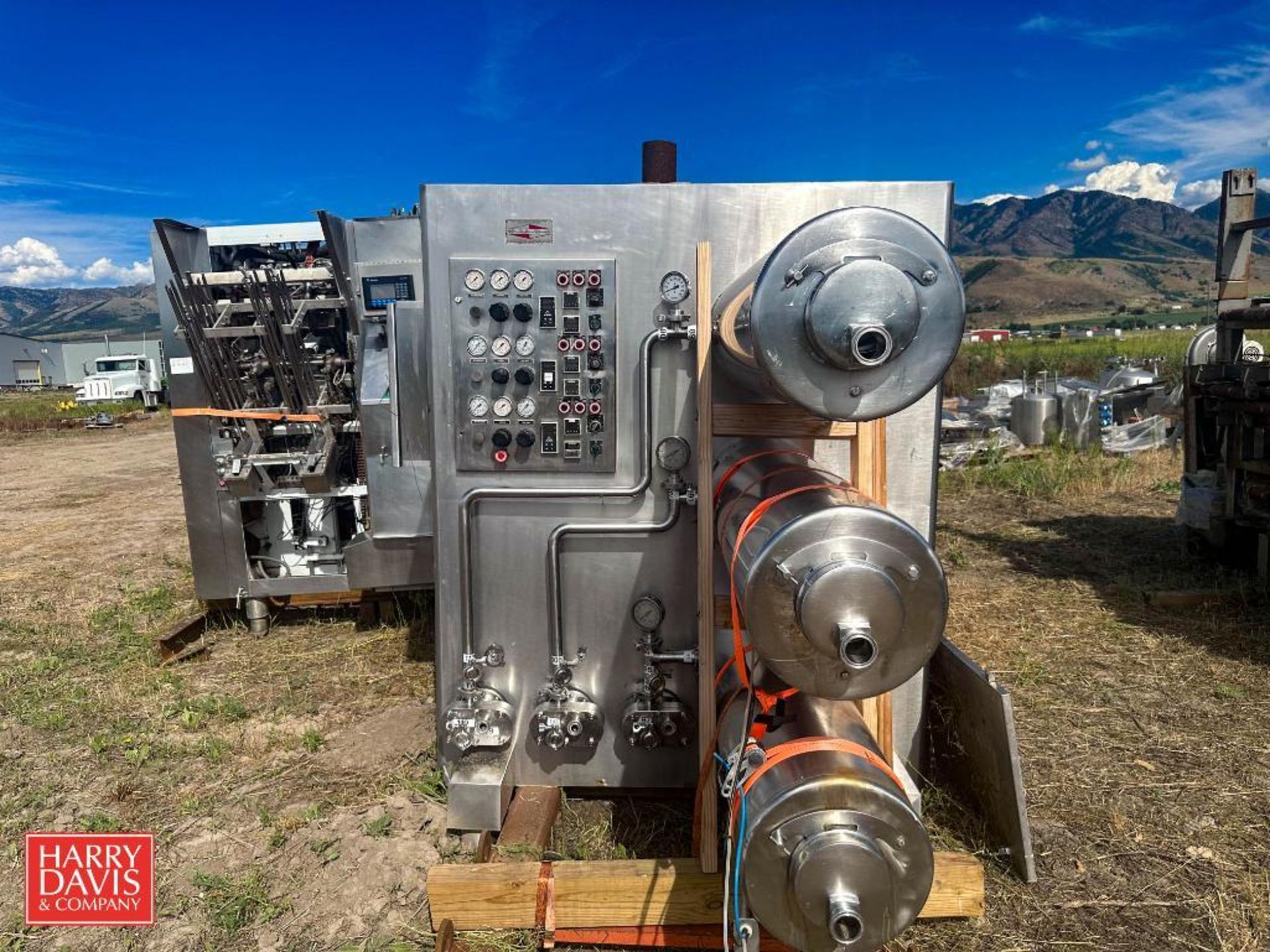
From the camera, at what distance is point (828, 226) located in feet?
7.35

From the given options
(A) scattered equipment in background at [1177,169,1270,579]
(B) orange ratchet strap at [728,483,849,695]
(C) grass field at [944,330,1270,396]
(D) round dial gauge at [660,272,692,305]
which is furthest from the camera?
(C) grass field at [944,330,1270,396]

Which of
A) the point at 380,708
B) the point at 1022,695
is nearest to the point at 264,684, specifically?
the point at 380,708

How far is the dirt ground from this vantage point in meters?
3.04

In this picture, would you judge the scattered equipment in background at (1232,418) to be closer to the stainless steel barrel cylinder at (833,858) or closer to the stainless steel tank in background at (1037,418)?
the stainless steel barrel cylinder at (833,858)

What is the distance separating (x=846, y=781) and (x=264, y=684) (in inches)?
174

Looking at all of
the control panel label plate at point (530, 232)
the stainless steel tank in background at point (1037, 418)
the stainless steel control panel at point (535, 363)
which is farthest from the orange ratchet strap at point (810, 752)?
the stainless steel tank in background at point (1037, 418)

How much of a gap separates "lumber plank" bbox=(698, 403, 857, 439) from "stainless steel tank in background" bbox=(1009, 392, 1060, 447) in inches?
437

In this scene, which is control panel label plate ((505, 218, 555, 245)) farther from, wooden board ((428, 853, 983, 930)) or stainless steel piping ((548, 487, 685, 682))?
wooden board ((428, 853, 983, 930))

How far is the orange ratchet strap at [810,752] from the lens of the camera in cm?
221

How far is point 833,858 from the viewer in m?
2.02

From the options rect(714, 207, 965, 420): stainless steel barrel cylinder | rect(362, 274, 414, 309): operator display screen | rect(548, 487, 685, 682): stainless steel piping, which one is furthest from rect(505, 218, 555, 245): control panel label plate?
rect(362, 274, 414, 309): operator display screen

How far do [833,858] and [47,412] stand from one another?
1235 inches

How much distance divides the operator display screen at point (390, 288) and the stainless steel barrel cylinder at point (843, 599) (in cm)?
387

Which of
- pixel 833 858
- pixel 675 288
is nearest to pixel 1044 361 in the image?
pixel 675 288
